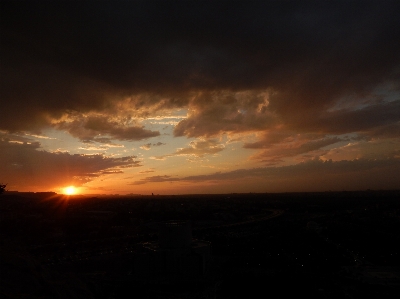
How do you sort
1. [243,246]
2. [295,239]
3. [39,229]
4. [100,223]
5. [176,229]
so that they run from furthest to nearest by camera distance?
[100,223], [39,229], [295,239], [243,246], [176,229]

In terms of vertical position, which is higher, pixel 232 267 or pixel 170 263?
pixel 170 263

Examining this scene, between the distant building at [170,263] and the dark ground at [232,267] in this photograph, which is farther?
the distant building at [170,263]

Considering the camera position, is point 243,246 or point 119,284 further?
point 243,246

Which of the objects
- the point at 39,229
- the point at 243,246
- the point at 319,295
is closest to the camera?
the point at 319,295

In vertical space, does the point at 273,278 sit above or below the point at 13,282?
below

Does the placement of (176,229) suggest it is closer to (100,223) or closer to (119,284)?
(119,284)

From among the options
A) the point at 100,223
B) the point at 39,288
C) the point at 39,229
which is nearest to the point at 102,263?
the point at 39,288

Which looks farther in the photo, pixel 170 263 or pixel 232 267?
pixel 232 267

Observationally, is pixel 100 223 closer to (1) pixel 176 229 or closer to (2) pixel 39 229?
(2) pixel 39 229

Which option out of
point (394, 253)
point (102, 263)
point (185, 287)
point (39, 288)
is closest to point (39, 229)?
point (102, 263)

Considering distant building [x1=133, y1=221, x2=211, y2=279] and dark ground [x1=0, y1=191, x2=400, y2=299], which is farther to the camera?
distant building [x1=133, y1=221, x2=211, y2=279]

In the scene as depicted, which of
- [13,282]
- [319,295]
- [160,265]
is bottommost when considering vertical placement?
[319,295]
